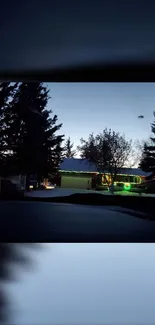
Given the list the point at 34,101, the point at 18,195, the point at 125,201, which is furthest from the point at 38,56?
the point at 125,201

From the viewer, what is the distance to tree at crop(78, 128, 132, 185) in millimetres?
6711

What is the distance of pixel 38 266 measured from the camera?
12.1 feet

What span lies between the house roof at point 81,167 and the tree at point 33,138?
16 centimetres

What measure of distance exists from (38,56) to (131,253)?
3.12 meters

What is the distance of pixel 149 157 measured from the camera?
22.5 ft

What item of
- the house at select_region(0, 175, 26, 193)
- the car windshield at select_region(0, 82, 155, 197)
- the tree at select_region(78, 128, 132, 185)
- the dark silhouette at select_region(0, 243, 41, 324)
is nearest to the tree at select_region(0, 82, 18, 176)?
the car windshield at select_region(0, 82, 155, 197)

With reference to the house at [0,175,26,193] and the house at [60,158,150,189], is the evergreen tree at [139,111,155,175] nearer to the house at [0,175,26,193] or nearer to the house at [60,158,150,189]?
the house at [60,158,150,189]

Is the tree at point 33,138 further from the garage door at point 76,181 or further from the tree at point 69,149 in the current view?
the garage door at point 76,181

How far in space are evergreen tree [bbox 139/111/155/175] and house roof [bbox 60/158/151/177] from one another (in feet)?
0.48

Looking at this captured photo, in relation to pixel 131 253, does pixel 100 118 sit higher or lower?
higher

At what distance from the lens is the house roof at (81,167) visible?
22.1ft

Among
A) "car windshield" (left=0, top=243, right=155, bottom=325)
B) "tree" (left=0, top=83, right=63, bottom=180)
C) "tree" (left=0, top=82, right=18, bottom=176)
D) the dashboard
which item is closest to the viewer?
"car windshield" (left=0, top=243, right=155, bottom=325)

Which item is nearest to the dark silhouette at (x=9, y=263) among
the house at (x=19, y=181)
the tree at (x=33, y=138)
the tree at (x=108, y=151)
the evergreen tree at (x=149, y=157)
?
the house at (x=19, y=181)

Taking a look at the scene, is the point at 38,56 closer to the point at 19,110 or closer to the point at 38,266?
the point at 19,110
